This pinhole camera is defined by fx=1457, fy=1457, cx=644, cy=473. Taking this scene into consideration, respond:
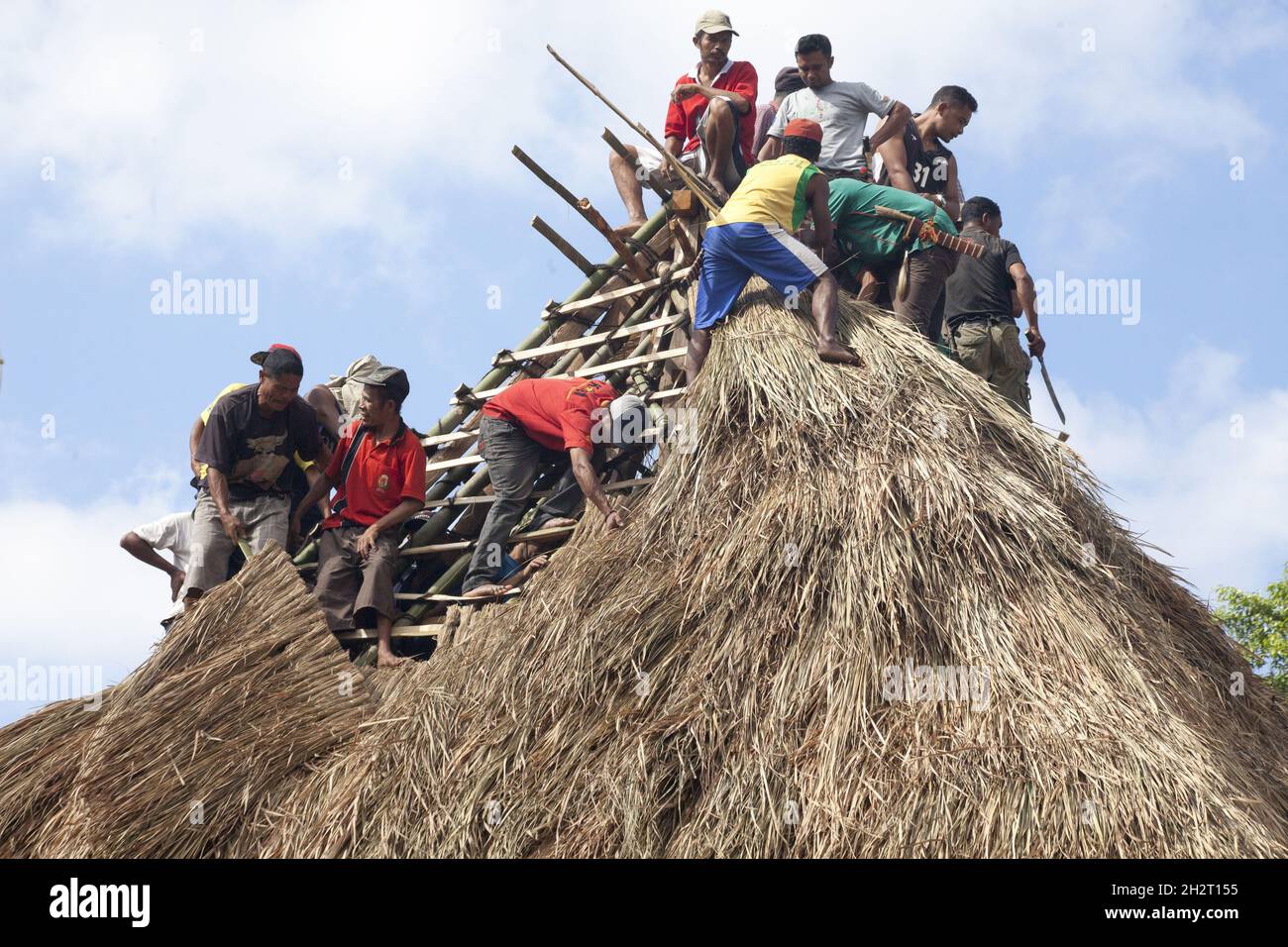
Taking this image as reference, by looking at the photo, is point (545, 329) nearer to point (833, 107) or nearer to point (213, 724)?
point (833, 107)

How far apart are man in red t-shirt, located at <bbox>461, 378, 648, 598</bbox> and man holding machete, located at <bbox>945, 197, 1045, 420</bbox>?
2.27 metres

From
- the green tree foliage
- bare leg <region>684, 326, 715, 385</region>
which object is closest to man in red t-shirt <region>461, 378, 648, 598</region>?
bare leg <region>684, 326, 715, 385</region>

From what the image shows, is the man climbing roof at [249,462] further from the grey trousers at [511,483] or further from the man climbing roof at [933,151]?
the man climbing roof at [933,151]

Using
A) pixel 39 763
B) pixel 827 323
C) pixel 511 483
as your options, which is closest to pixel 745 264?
pixel 827 323

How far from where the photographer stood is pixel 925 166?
986cm

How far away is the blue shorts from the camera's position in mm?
8062

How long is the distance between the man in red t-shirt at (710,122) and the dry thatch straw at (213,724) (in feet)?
12.3

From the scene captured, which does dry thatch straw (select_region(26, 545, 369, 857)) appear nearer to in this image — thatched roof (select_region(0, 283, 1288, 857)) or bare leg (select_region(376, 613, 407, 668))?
thatched roof (select_region(0, 283, 1288, 857))

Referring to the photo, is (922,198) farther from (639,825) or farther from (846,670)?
(639,825)

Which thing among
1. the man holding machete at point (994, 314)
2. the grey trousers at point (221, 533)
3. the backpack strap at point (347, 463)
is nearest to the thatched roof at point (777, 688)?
the grey trousers at point (221, 533)

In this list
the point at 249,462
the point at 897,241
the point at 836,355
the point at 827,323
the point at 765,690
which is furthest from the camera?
the point at 897,241

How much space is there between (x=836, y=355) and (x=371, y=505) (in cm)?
288

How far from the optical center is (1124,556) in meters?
7.47
